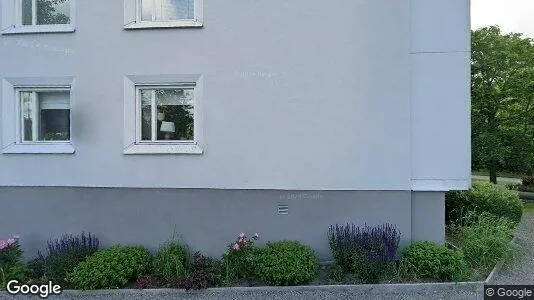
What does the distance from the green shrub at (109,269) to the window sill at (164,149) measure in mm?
1679

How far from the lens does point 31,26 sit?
6.69 metres

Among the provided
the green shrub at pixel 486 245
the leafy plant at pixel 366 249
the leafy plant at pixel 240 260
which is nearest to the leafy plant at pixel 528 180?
the green shrub at pixel 486 245

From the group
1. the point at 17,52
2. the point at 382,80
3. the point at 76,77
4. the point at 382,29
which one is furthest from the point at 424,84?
the point at 17,52

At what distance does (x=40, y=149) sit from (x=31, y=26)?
7.41 ft

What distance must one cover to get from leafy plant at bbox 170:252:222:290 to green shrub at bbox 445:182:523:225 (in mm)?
5102

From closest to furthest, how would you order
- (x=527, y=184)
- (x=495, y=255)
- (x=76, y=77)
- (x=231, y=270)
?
(x=231, y=270)
(x=495, y=255)
(x=76, y=77)
(x=527, y=184)

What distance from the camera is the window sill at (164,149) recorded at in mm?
6422

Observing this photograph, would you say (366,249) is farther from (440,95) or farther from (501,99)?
(501,99)

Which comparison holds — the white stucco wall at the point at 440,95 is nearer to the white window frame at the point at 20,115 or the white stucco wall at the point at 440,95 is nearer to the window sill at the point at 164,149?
the window sill at the point at 164,149

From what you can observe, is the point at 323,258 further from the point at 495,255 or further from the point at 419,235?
the point at 495,255

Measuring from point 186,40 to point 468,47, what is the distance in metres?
4.75

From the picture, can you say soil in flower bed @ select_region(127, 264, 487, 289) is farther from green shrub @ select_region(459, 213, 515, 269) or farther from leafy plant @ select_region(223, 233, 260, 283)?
green shrub @ select_region(459, 213, 515, 269)

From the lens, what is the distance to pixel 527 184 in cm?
1864

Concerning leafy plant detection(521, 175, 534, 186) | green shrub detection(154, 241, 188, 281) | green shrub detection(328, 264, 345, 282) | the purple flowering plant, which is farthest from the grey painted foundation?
leafy plant detection(521, 175, 534, 186)
